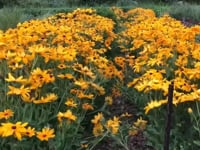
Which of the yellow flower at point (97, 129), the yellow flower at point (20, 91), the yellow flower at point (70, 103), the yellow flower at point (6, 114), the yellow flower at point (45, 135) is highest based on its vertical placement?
the yellow flower at point (20, 91)

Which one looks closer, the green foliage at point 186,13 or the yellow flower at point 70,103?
the yellow flower at point 70,103

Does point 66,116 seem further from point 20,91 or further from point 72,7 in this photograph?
point 72,7

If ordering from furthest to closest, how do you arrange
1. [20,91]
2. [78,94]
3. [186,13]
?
[186,13], [78,94], [20,91]

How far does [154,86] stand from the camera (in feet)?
10.4

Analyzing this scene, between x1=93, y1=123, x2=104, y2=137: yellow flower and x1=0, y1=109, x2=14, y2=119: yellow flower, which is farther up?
x1=0, y1=109, x2=14, y2=119: yellow flower

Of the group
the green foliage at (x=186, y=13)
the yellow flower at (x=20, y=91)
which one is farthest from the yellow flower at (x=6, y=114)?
the green foliage at (x=186, y=13)

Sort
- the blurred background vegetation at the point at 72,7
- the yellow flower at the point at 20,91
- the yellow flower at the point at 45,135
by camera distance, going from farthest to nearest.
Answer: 1. the blurred background vegetation at the point at 72,7
2. the yellow flower at the point at 20,91
3. the yellow flower at the point at 45,135

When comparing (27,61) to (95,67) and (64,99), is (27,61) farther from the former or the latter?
(95,67)

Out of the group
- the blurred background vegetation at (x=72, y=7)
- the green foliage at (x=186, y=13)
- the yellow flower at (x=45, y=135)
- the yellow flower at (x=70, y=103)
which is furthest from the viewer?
the green foliage at (x=186, y=13)

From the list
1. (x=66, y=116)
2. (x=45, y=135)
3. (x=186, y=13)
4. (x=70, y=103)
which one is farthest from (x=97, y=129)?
(x=186, y=13)

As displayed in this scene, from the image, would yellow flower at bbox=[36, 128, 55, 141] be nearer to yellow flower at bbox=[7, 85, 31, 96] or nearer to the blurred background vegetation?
yellow flower at bbox=[7, 85, 31, 96]

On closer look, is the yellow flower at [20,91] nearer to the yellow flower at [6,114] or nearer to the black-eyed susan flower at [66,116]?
the yellow flower at [6,114]

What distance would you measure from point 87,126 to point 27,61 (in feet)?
3.32

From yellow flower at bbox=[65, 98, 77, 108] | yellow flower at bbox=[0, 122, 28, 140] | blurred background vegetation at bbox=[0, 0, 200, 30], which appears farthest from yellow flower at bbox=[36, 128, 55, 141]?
blurred background vegetation at bbox=[0, 0, 200, 30]
